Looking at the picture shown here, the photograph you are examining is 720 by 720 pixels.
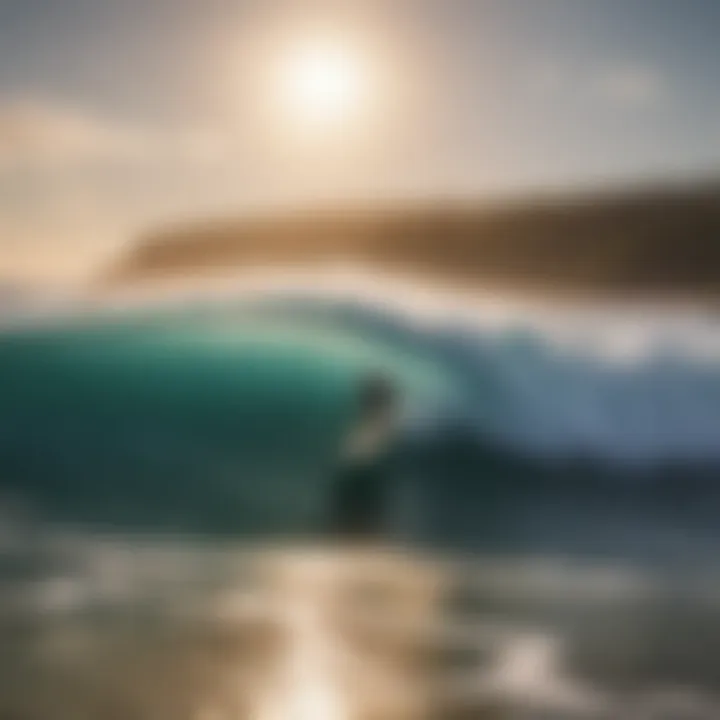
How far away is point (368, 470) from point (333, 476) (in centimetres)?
3

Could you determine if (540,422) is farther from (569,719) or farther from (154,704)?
(154,704)

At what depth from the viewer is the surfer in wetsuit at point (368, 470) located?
101 centimetres

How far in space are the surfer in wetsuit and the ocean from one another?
1cm

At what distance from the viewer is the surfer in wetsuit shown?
101cm

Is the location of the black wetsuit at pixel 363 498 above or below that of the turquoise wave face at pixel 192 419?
below

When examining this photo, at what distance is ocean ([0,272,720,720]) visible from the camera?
3.18ft

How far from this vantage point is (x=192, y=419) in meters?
Result: 1.01

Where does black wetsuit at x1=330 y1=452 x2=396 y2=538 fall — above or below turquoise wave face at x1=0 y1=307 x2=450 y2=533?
below

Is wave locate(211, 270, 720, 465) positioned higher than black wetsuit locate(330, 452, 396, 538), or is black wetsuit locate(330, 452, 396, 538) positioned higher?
wave locate(211, 270, 720, 465)

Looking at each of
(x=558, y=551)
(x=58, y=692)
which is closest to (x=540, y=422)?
(x=558, y=551)

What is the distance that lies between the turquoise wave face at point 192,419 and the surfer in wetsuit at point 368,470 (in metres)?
0.01

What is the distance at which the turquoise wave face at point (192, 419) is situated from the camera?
1010mm

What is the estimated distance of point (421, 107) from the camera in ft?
3.50

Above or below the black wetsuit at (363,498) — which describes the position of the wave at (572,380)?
above
